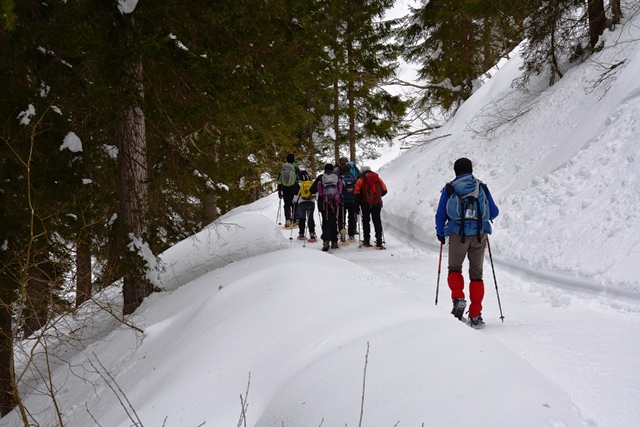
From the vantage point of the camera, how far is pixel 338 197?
1104 cm

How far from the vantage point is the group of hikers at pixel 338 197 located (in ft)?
34.5

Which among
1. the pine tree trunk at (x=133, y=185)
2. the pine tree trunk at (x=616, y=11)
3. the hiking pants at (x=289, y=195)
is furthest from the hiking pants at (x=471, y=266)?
the pine tree trunk at (x=616, y=11)

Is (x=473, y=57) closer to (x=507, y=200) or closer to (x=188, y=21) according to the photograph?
(x=507, y=200)

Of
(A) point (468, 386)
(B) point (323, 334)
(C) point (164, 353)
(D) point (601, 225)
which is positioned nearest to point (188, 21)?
(C) point (164, 353)

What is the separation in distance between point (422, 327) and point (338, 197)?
7.38 metres

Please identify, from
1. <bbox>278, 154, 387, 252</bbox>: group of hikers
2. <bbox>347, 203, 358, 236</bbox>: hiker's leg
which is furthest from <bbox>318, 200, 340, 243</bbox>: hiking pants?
<bbox>347, 203, 358, 236</bbox>: hiker's leg

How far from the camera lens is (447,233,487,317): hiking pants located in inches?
211

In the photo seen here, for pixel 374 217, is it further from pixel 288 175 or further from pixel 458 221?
pixel 458 221

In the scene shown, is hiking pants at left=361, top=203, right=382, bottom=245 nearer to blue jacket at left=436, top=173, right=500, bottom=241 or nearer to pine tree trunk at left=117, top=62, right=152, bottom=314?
blue jacket at left=436, top=173, right=500, bottom=241

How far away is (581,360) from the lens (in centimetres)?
413

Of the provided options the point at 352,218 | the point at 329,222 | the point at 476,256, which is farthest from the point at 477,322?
the point at 352,218

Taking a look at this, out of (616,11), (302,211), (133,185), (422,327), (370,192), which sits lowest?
(422,327)

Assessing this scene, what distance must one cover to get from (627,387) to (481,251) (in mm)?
2192

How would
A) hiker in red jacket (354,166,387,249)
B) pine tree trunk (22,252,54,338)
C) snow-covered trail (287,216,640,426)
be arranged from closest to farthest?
snow-covered trail (287,216,640,426), pine tree trunk (22,252,54,338), hiker in red jacket (354,166,387,249)
